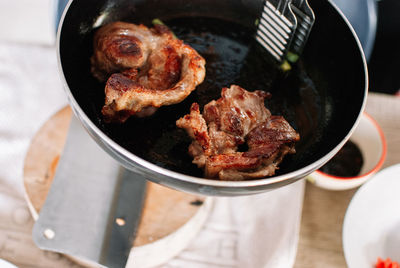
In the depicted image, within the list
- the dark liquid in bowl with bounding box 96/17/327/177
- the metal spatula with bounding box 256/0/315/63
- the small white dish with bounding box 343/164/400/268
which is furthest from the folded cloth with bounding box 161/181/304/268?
the metal spatula with bounding box 256/0/315/63

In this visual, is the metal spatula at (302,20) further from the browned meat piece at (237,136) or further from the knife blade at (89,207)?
the knife blade at (89,207)

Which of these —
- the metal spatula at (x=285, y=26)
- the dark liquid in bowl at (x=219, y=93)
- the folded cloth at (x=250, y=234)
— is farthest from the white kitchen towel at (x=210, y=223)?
the metal spatula at (x=285, y=26)

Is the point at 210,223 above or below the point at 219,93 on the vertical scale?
below

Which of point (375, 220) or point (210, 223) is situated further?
point (210, 223)

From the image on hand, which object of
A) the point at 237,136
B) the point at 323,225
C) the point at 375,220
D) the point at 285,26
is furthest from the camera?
the point at 323,225

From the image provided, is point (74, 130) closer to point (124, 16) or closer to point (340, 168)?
point (124, 16)

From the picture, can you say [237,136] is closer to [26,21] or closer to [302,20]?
[302,20]

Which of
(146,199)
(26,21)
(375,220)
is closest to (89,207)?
(146,199)
